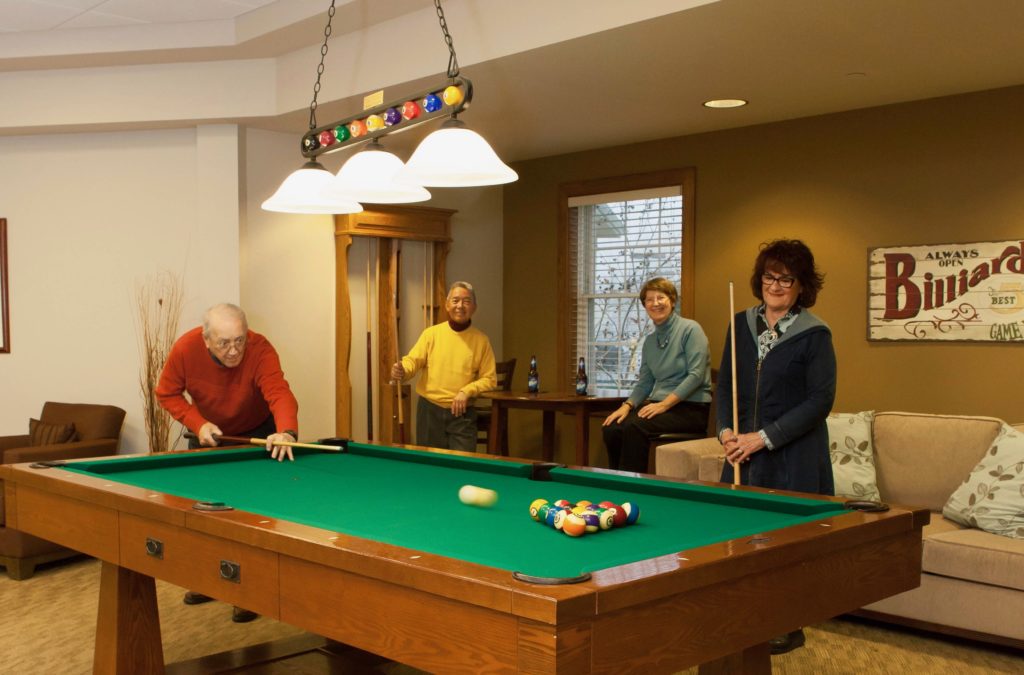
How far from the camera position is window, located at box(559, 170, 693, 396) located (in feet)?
21.0

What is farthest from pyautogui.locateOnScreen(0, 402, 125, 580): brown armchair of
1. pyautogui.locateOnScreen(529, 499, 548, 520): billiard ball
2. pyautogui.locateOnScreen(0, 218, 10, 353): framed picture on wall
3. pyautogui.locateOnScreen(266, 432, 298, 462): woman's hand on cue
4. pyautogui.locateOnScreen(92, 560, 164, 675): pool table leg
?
pyautogui.locateOnScreen(529, 499, 548, 520): billiard ball

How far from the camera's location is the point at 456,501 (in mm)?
2605

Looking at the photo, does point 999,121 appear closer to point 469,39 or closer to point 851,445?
point 851,445

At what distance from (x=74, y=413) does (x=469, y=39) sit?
3.16m

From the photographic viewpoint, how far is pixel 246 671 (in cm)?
319

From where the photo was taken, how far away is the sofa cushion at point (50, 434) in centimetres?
536

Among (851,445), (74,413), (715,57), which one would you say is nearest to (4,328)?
(74,413)

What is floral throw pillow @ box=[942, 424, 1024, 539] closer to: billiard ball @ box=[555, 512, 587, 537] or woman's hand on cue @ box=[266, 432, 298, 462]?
billiard ball @ box=[555, 512, 587, 537]

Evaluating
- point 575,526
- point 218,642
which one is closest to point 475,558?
point 575,526

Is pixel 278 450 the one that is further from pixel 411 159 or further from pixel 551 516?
pixel 551 516

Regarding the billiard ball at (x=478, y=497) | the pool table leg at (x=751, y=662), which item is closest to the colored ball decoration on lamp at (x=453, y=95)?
the billiard ball at (x=478, y=497)

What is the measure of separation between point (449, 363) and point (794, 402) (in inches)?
99.4

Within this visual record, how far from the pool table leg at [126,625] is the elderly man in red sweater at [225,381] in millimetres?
1109

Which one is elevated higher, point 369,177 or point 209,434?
point 369,177
